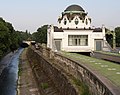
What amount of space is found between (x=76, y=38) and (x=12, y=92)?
17364 millimetres

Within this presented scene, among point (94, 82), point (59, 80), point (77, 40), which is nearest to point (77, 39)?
point (77, 40)

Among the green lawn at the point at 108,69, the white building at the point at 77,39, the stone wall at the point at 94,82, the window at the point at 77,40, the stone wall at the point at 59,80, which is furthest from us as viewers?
the window at the point at 77,40

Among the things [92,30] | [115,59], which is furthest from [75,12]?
[115,59]

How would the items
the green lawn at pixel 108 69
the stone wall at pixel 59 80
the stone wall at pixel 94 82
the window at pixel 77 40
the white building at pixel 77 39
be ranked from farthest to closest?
the window at pixel 77 40 < the white building at pixel 77 39 < the stone wall at pixel 59 80 < the green lawn at pixel 108 69 < the stone wall at pixel 94 82

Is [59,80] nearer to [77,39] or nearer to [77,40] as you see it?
[77,40]

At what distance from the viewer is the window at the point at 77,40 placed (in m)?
45.7

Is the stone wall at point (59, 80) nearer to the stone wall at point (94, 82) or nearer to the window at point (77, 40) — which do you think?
the stone wall at point (94, 82)

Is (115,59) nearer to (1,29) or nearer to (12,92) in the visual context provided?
(12,92)

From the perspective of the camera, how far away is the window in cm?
4572

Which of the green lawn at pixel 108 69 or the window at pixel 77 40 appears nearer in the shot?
the green lawn at pixel 108 69

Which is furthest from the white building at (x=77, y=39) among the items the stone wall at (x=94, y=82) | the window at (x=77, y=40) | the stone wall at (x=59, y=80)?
the stone wall at (x=94, y=82)

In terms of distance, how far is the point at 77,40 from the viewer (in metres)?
45.7

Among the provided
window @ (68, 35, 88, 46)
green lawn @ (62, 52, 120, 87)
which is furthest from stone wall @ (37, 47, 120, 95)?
window @ (68, 35, 88, 46)

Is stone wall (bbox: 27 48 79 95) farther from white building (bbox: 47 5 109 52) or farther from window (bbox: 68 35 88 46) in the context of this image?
window (bbox: 68 35 88 46)
